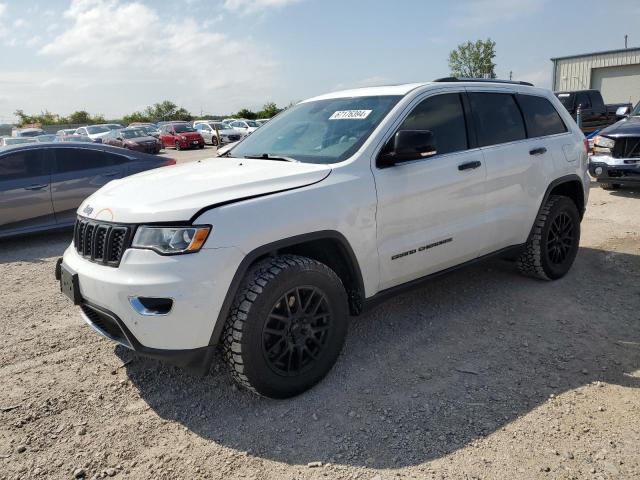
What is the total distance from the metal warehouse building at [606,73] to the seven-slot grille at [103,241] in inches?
1359

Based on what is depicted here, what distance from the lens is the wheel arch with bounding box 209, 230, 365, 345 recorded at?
8.86 ft

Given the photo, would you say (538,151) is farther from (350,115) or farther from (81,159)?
(81,159)

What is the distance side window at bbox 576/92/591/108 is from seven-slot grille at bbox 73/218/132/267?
56.8ft

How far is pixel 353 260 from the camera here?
317 cm

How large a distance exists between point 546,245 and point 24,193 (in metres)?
6.69

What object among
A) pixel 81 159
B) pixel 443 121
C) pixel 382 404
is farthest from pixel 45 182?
pixel 382 404

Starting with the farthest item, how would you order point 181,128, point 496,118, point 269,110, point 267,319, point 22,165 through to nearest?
point 269,110 → point 181,128 → point 22,165 → point 496,118 → point 267,319

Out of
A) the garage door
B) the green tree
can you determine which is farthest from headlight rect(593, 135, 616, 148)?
the green tree

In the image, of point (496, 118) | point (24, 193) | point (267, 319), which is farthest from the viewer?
point (24, 193)

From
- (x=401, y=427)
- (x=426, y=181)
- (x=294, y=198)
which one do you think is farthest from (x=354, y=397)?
(x=426, y=181)

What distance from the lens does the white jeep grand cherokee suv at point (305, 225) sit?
265 centimetres

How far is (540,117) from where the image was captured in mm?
4664

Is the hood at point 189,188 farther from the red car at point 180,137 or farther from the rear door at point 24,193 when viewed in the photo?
the red car at point 180,137

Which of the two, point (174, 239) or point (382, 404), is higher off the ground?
point (174, 239)
